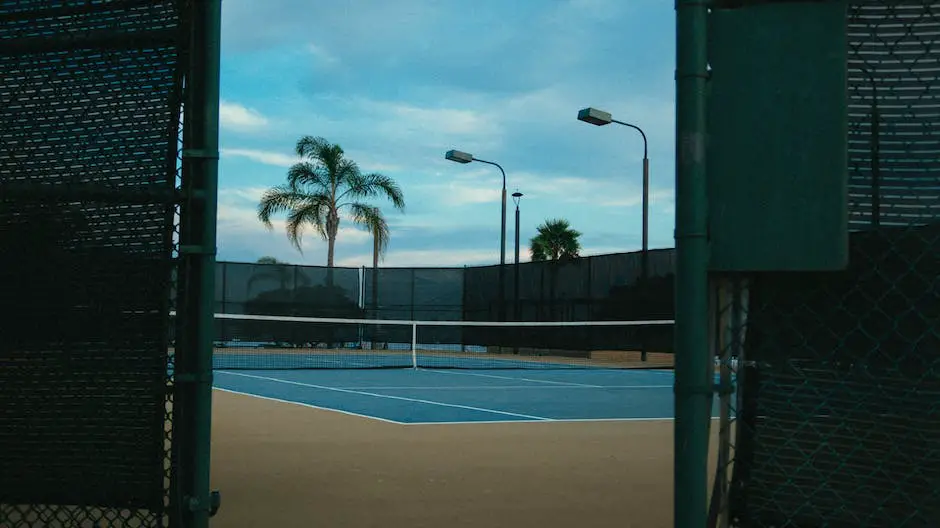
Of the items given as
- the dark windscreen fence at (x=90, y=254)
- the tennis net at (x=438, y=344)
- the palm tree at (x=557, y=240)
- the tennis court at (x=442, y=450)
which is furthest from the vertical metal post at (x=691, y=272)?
the palm tree at (x=557, y=240)

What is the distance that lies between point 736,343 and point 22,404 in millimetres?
2631

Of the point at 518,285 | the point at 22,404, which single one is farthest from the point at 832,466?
the point at 518,285

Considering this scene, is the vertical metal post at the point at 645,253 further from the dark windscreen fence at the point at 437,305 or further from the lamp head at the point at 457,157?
the lamp head at the point at 457,157

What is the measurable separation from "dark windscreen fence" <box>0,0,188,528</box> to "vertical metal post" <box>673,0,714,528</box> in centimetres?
185

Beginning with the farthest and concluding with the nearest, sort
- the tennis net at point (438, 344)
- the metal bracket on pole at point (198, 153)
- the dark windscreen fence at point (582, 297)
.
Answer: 1. the dark windscreen fence at point (582, 297)
2. the tennis net at point (438, 344)
3. the metal bracket on pole at point (198, 153)

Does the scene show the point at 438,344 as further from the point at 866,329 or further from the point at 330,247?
the point at 866,329

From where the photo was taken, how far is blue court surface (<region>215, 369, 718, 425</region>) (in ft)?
35.0

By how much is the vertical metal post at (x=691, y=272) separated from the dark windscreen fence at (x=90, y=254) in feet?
6.08

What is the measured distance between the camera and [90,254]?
3.54 meters

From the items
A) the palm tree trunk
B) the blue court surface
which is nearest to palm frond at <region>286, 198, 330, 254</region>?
the palm tree trunk

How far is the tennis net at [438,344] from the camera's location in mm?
25344

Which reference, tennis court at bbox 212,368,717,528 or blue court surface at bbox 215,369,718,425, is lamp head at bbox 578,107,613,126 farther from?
tennis court at bbox 212,368,717,528

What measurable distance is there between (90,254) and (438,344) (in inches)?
1181

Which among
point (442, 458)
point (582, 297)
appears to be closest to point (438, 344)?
point (582, 297)
